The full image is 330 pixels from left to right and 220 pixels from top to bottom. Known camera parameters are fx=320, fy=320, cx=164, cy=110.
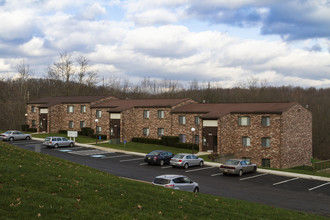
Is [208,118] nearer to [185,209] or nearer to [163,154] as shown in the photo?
[163,154]

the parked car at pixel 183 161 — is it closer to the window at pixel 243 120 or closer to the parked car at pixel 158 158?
the parked car at pixel 158 158

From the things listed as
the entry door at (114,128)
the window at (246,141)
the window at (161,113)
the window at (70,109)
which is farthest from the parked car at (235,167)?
→ the window at (70,109)

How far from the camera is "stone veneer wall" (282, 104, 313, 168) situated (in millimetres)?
40141

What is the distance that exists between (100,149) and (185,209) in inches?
1314

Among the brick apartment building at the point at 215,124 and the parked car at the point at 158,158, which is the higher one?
the brick apartment building at the point at 215,124

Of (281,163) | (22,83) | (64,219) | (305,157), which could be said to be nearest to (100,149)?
(281,163)

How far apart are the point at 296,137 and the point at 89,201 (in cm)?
3693

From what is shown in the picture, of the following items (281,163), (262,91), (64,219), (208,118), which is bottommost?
(281,163)

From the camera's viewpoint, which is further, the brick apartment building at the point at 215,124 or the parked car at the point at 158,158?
the brick apartment building at the point at 215,124

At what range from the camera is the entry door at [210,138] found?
1678 inches

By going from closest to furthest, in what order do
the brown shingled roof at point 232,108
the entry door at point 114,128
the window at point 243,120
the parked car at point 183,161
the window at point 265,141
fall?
1. the parked car at point 183,161
2. the window at point 265,141
3. the brown shingled roof at point 232,108
4. the window at point 243,120
5. the entry door at point 114,128

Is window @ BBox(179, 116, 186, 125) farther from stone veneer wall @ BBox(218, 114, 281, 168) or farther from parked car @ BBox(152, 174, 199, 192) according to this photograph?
parked car @ BBox(152, 174, 199, 192)

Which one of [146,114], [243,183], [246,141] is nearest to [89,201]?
[243,183]

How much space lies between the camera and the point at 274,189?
2369 cm
